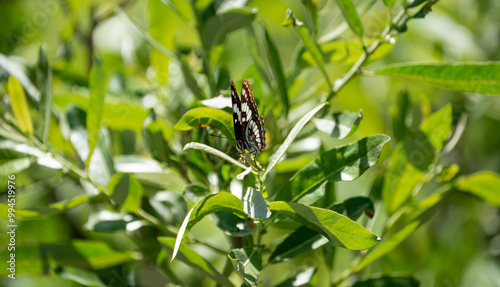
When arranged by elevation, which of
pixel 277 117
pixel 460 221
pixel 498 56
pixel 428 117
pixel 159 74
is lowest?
pixel 460 221

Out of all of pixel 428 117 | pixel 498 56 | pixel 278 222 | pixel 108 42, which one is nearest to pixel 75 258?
pixel 278 222

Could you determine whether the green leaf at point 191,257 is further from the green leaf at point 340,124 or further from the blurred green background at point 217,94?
the green leaf at point 340,124

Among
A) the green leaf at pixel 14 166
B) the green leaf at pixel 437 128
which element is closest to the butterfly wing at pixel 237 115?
the green leaf at pixel 437 128

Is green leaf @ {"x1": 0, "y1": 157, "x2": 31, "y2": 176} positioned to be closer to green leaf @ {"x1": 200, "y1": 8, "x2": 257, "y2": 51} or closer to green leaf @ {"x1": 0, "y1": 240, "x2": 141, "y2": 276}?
green leaf @ {"x1": 0, "y1": 240, "x2": 141, "y2": 276}

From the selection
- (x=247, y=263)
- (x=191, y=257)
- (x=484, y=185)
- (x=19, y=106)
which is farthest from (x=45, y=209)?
(x=484, y=185)

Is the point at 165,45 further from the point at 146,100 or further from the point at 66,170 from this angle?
the point at 66,170

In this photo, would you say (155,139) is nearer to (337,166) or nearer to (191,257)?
(191,257)

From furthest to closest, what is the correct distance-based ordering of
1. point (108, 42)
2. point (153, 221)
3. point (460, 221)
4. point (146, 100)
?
point (108, 42)
point (460, 221)
point (146, 100)
point (153, 221)
